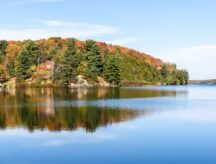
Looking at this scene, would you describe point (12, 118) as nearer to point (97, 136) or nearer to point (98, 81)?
point (97, 136)

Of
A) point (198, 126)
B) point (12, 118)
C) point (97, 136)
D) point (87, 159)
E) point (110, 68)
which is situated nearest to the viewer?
point (87, 159)

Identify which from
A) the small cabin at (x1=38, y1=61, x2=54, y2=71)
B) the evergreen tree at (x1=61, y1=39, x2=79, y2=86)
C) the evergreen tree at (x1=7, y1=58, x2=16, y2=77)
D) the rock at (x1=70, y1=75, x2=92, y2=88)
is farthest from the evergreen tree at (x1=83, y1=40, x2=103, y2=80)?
the evergreen tree at (x1=7, y1=58, x2=16, y2=77)

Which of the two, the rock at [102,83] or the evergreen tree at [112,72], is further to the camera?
the evergreen tree at [112,72]

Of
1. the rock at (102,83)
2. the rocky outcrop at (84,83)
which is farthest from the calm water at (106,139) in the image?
the rock at (102,83)

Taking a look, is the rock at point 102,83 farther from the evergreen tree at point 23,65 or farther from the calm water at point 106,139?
the calm water at point 106,139

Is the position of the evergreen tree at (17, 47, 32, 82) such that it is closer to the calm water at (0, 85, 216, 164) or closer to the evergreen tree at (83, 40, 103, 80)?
the evergreen tree at (83, 40, 103, 80)

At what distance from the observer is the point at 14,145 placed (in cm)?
2734

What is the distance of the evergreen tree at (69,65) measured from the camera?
175m

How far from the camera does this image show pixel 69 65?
176m

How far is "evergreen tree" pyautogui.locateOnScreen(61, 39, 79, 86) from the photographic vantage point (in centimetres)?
17500

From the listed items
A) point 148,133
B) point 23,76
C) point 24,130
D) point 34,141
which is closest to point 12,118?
point 24,130

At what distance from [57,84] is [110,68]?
3076cm

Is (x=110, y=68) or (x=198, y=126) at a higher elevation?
(x=110, y=68)

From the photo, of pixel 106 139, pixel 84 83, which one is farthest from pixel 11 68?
pixel 106 139
